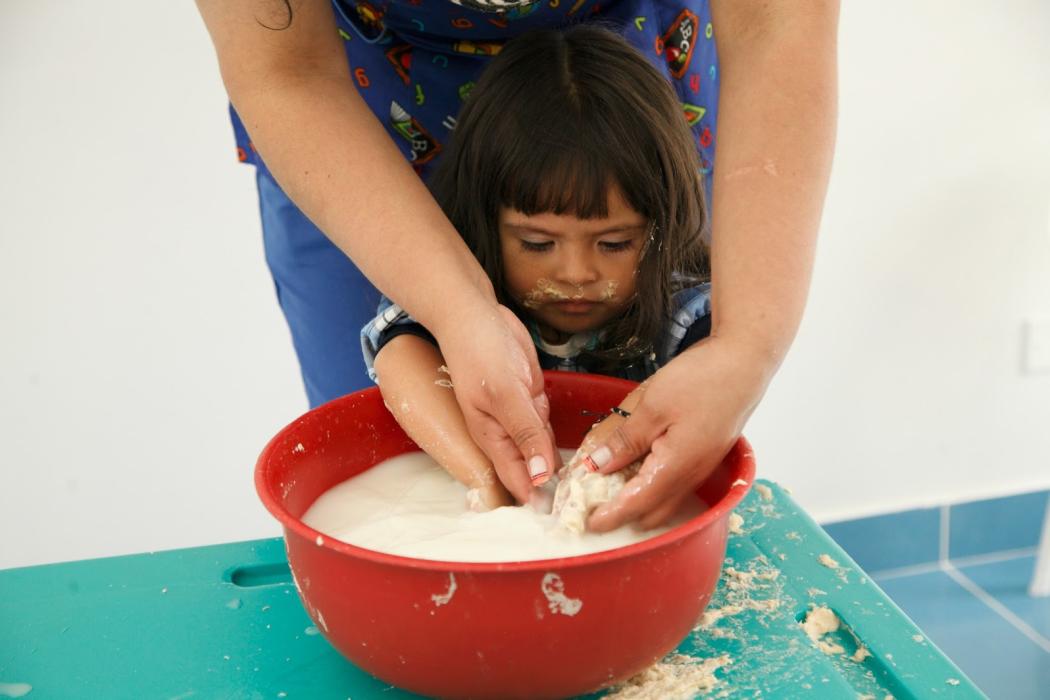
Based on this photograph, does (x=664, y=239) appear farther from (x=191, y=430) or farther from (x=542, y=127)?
(x=191, y=430)

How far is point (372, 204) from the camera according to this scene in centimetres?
82

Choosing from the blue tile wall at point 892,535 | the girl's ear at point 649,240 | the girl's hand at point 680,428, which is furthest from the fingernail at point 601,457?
the blue tile wall at point 892,535

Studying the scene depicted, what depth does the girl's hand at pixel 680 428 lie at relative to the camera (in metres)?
0.68

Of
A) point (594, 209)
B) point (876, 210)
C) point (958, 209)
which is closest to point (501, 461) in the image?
point (594, 209)

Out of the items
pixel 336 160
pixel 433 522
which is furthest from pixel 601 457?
pixel 336 160

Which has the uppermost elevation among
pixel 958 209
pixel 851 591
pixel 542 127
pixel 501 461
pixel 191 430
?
pixel 542 127

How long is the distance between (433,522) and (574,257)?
33 cm

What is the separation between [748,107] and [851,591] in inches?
16.5

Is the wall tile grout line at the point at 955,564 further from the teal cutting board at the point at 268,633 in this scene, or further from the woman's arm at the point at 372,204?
the woman's arm at the point at 372,204

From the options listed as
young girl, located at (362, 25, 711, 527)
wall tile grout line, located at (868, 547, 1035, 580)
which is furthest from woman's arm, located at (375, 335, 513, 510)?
wall tile grout line, located at (868, 547, 1035, 580)

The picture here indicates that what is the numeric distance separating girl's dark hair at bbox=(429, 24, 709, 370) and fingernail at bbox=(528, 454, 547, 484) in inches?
11.6

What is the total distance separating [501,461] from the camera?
777 mm

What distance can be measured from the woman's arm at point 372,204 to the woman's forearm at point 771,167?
0.18m

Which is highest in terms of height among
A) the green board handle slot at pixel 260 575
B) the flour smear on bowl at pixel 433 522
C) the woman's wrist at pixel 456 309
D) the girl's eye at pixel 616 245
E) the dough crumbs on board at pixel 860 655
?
the girl's eye at pixel 616 245
